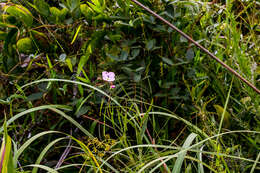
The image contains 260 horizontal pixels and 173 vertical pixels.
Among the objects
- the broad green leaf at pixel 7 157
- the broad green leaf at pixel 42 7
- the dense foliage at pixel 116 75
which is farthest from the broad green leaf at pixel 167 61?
the broad green leaf at pixel 7 157

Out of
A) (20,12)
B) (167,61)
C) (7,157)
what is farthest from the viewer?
(167,61)

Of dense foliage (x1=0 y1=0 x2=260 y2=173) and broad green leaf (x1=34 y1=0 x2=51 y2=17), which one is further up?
broad green leaf (x1=34 y1=0 x2=51 y2=17)

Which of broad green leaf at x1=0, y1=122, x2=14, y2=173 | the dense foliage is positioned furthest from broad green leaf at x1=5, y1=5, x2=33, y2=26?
broad green leaf at x1=0, y1=122, x2=14, y2=173

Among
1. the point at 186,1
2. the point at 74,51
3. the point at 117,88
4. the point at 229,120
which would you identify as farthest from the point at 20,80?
the point at 229,120

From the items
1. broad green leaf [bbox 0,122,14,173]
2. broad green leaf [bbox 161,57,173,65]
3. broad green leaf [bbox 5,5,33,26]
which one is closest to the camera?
broad green leaf [bbox 0,122,14,173]

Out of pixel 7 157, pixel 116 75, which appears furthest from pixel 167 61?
pixel 7 157

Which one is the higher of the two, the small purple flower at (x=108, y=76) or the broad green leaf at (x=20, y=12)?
the broad green leaf at (x=20, y=12)

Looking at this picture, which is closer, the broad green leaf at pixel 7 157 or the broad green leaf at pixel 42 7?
the broad green leaf at pixel 7 157

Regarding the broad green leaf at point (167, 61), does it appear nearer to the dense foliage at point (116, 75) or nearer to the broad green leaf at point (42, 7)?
the dense foliage at point (116, 75)

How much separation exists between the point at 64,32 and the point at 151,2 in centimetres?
35

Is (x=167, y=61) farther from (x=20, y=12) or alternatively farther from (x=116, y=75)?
(x=20, y=12)

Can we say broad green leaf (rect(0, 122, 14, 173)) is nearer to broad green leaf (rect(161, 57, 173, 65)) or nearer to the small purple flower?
the small purple flower

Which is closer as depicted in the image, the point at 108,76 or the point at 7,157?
the point at 7,157

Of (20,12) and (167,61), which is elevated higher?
(20,12)
